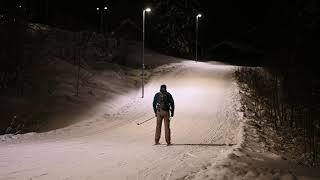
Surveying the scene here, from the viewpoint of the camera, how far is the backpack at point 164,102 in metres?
16.3

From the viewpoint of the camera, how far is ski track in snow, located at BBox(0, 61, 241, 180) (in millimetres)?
11266

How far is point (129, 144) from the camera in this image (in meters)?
16.3

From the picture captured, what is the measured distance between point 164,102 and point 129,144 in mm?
1804

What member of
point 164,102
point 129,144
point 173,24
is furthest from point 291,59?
point 129,144

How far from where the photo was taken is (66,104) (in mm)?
29422

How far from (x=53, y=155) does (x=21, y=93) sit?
19.9 meters

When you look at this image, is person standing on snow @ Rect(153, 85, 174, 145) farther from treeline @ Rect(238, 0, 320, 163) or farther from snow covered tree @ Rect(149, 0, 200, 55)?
snow covered tree @ Rect(149, 0, 200, 55)

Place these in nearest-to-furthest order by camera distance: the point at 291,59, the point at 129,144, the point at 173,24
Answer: the point at 129,144, the point at 291,59, the point at 173,24

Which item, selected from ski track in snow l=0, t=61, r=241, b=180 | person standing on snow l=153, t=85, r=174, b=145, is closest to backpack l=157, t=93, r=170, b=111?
person standing on snow l=153, t=85, r=174, b=145

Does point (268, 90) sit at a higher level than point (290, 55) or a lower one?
lower

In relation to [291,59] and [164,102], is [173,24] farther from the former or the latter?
[164,102]

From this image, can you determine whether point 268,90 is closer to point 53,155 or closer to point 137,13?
point 53,155

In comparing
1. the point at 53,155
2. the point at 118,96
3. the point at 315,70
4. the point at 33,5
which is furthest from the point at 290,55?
the point at 53,155

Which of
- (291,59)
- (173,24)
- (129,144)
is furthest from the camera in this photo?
(173,24)
